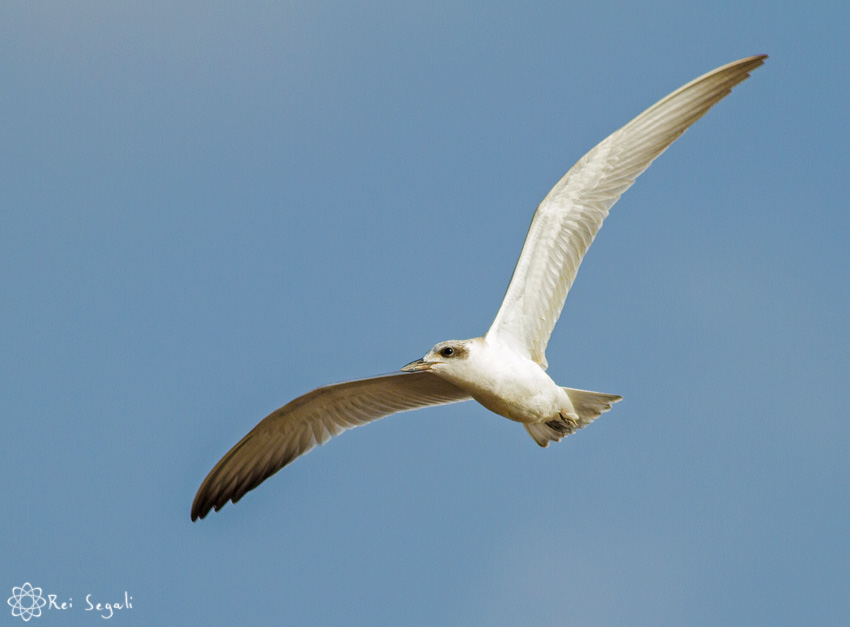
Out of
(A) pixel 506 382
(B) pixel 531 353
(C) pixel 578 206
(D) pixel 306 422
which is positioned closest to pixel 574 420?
(B) pixel 531 353

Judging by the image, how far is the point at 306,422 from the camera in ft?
45.9

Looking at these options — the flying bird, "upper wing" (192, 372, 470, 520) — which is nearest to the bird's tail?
the flying bird

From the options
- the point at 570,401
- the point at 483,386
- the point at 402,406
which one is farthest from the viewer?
the point at 402,406

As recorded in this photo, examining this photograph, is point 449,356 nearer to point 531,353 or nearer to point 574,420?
point 531,353

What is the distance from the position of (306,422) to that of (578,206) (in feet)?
13.6

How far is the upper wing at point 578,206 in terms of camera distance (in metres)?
12.7

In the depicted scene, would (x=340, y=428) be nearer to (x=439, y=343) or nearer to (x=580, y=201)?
(x=439, y=343)

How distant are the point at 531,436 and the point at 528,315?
145 cm

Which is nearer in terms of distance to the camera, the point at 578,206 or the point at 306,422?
the point at 578,206

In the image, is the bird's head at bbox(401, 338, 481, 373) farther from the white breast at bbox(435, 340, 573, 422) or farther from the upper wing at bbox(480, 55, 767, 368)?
the upper wing at bbox(480, 55, 767, 368)

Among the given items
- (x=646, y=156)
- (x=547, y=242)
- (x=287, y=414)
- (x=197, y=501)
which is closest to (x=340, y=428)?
(x=287, y=414)

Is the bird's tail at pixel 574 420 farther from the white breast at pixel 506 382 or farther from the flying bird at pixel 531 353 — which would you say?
the white breast at pixel 506 382

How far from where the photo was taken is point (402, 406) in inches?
543

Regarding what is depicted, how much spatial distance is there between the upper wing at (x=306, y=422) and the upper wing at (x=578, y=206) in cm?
125
